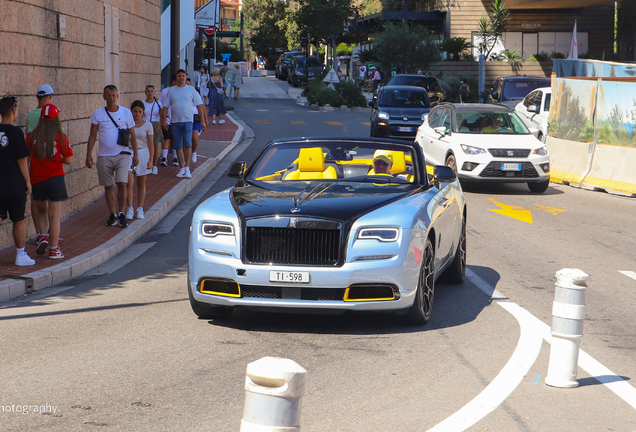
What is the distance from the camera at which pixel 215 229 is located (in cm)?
647

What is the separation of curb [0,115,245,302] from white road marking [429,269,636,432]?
465cm

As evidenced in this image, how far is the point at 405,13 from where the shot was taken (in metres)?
57.8

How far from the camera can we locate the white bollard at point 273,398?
255 centimetres

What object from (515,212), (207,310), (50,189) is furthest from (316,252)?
(515,212)

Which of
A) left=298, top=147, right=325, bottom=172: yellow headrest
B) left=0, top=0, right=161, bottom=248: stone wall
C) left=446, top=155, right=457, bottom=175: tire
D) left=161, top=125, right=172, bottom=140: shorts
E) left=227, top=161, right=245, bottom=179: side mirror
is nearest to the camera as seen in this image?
left=227, top=161, right=245, bottom=179: side mirror

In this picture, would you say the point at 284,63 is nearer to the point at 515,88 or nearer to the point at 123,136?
the point at 515,88

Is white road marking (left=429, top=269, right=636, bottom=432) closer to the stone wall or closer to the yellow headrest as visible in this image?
the yellow headrest

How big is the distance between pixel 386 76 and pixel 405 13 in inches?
259

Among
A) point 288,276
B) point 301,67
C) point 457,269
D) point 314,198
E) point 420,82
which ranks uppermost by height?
point 301,67

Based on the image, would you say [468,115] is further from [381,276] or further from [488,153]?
[381,276]

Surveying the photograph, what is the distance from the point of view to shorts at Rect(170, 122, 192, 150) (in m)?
16.7

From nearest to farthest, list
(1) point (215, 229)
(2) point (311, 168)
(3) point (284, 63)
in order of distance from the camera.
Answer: (1) point (215, 229) < (2) point (311, 168) < (3) point (284, 63)

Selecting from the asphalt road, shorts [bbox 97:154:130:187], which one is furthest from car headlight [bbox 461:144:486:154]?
shorts [bbox 97:154:130:187]

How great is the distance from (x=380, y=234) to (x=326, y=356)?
1.01 meters
